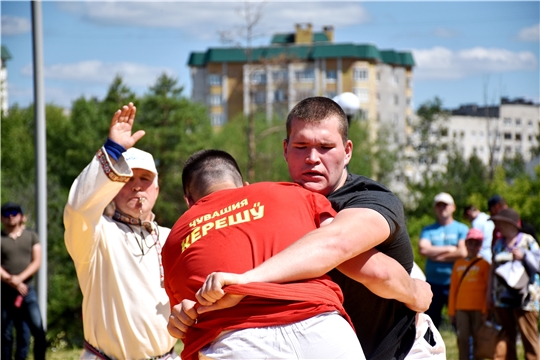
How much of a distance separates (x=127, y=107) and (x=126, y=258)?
1106 millimetres

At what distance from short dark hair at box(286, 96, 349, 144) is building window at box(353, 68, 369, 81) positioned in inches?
4000

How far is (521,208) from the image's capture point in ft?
82.9

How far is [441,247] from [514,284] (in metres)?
1.80

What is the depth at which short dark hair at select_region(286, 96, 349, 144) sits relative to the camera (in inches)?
123

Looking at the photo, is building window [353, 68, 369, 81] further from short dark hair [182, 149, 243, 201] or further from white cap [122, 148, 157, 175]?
short dark hair [182, 149, 243, 201]

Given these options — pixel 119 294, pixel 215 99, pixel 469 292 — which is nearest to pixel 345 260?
pixel 119 294

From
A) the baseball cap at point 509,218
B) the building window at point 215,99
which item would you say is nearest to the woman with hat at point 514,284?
the baseball cap at point 509,218

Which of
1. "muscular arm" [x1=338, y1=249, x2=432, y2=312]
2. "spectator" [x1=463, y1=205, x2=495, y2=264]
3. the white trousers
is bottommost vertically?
"spectator" [x1=463, y1=205, x2=495, y2=264]

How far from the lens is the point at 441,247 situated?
10.7 m

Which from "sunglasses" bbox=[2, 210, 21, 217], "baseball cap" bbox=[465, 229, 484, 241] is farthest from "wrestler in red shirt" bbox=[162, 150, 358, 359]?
"sunglasses" bbox=[2, 210, 21, 217]

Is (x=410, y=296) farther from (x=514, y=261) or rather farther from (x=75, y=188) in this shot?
(x=514, y=261)

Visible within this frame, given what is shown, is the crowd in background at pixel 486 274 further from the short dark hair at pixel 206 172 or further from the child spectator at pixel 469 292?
the short dark hair at pixel 206 172

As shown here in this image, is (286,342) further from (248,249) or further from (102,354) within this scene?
(102,354)

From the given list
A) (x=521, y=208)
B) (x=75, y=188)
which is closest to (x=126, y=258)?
(x=75, y=188)
